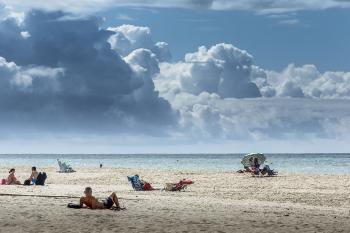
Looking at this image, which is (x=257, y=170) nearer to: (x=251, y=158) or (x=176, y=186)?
(x=251, y=158)

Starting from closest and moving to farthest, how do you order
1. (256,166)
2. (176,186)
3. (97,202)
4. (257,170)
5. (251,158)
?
1. (97,202)
2. (176,186)
3. (257,170)
4. (256,166)
5. (251,158)

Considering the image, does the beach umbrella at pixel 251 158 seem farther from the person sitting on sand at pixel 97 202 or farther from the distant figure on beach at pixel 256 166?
the person sitting on sand at pixel 97 202

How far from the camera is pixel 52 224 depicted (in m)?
15.5

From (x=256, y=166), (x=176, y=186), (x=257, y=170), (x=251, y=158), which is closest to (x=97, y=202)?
(x=176, y=186)

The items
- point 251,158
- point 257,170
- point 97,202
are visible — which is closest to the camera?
point 97,202

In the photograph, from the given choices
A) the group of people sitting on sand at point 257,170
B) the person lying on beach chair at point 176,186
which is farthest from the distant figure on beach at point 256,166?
the person lying on beach chair at point 176,186

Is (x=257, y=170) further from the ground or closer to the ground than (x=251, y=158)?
closer to the ground

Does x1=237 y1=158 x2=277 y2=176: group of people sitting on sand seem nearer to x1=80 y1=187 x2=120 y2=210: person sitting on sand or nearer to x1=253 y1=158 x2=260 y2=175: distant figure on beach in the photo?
x1=253 y1=158 x2=260 y2=175: distant figure on beach

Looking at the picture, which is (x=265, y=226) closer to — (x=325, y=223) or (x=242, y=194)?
(x=325, y=223)

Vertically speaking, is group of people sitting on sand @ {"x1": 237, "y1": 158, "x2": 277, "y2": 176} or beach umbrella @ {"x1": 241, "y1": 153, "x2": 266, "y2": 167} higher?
beach umbrella @ {"x1": 241, "y1": 153, "x2": 266, "y2": 167}

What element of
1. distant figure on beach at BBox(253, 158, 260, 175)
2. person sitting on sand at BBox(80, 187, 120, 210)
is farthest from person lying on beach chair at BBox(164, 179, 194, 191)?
distant figure on beach at BBox(253, 158, 260, 175)

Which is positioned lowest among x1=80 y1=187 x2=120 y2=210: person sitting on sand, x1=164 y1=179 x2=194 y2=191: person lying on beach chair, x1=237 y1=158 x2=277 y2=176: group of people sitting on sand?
x1=80 y1=187 x2=120 y2=210: person sitting on sand

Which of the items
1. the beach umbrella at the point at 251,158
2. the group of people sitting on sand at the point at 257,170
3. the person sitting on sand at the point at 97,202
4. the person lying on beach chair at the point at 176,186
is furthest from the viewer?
the beach umbrella at the point at 251,158

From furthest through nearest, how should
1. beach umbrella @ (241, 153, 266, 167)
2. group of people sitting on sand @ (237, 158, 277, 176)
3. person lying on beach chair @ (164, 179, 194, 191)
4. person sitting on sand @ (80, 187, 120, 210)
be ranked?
1. beach umbrella @ (241, 153, 266, 167)
2. group of people sitting on sand @ (237, 158, 277, 176)
3. person lying on beach chair @ (164, 179, 194, 191)
4. person sitting on sand @ (80, 187, 120, 210)
